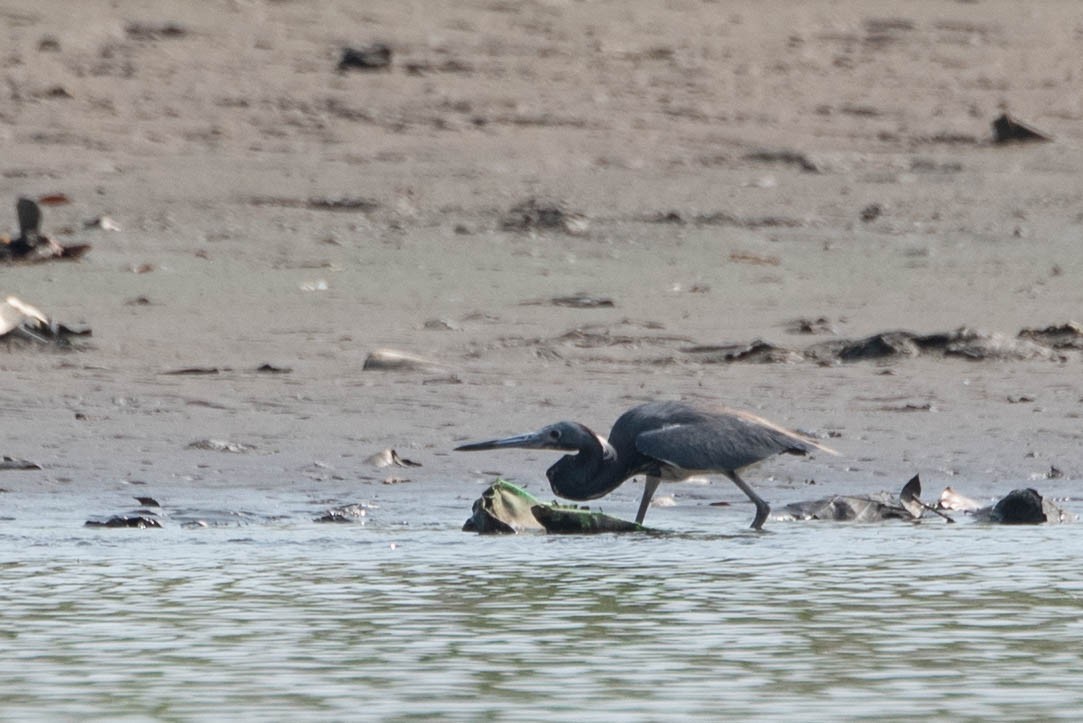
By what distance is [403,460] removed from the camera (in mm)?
8648

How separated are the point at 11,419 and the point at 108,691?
4.01 m

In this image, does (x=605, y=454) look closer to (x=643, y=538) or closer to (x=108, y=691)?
(x=643, y=538)

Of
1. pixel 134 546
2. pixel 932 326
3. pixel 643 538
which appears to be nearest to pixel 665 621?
pixel 643 538

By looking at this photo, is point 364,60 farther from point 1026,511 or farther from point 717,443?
point 1026,511

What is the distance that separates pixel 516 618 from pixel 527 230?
721cm

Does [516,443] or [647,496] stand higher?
[516,443]

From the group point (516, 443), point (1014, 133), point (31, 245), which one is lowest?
point (516, 443)

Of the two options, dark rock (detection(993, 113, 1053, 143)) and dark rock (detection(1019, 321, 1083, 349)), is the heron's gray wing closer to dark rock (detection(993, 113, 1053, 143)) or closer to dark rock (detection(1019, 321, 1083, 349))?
dark rock (detection(1019, 321, 1083, 349))

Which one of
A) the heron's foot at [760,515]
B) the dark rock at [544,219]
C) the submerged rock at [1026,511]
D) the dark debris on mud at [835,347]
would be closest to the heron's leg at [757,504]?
the heron's foot at [760,515]

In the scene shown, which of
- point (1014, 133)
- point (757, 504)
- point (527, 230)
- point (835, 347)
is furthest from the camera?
point (1014, 133)

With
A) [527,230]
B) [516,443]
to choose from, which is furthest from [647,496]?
[527,230]

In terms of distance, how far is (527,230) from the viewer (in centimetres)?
1320

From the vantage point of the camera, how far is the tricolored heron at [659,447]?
7.58 meters

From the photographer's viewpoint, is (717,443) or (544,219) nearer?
(717,443)
